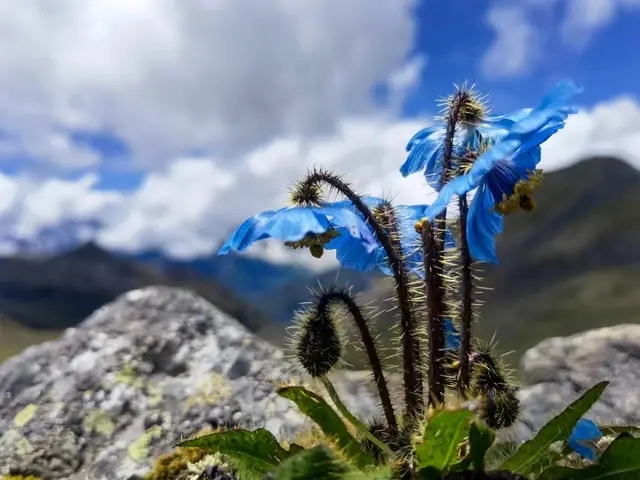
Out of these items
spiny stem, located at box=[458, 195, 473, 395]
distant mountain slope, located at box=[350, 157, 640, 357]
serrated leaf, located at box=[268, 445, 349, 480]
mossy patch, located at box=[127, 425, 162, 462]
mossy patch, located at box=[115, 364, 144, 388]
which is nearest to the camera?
serrated leaf, located at box=[268, 445, 349, 480]

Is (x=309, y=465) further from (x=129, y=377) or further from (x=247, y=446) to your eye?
(x=129, y=377)

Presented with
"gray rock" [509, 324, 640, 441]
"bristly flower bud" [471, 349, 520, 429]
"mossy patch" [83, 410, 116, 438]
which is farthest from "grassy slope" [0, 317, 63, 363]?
"bristly flower bud" [471, 349, 520, 429]

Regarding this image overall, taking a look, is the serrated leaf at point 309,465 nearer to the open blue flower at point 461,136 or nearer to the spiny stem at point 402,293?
the spiny stem at point 402,293

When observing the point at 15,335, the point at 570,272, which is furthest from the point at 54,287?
the point at 570,272

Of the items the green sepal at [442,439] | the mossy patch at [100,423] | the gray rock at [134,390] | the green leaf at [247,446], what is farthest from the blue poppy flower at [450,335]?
the mossy patch at [100,423]

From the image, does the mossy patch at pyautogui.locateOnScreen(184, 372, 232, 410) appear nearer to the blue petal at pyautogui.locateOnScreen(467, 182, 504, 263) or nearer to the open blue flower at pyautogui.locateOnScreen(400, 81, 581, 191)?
the open blue flower at pyautogui.locateOnScreen(400, 81, 581, 191)

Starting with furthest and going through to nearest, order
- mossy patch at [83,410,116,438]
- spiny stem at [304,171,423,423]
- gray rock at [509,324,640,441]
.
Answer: gray rock at [509,324,640,441]
mossy patch at [83,410,116,438]
spiny stem at [304,171,423,423]
